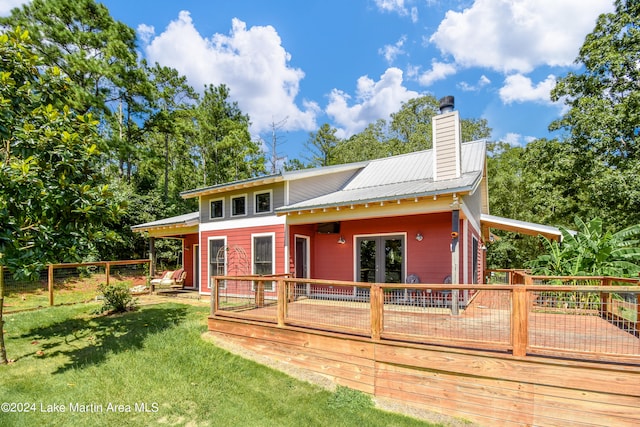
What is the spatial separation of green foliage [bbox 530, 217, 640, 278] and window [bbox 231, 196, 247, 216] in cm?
931

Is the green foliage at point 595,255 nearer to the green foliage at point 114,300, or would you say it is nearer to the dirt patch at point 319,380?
the dirt patch at point 319,380

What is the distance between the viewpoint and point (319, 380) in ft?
17.8

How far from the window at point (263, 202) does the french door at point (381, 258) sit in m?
3.07

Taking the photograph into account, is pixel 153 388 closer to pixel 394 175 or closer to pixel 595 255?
pixel 394 175

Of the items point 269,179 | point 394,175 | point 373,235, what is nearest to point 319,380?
point 373,235

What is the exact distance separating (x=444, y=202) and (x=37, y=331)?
9.68m

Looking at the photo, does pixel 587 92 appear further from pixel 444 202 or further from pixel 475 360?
pixel 475 360

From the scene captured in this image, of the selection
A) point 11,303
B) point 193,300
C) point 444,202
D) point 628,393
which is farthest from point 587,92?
point 11,303

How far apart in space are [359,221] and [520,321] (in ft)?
18.5

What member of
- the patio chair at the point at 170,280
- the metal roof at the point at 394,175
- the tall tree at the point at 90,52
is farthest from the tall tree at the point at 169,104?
the metal roof at the point at 394,175

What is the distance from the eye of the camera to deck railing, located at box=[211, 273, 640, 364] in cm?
419

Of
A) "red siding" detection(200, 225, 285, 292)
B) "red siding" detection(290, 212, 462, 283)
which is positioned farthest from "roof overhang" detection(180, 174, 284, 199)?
"red siding" detection(290, 212, 462, 283)

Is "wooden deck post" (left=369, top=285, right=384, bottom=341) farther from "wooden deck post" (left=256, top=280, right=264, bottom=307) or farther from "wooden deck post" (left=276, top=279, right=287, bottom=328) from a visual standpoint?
"wooden deck post" (left=256, top=280, right=264, bottom=307)

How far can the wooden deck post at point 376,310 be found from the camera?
16.5 feet
